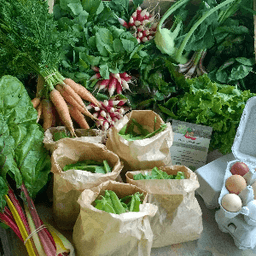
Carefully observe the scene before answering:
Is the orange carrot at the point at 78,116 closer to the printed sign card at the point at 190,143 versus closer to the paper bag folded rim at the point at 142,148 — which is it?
the paper bag folded rim at the point at 142,148

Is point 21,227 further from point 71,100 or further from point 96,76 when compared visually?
point 96,76

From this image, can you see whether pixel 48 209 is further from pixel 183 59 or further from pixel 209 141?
pixel 183 59

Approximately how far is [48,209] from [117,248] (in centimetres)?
45

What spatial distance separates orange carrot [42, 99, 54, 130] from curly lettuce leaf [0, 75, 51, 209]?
14 cm

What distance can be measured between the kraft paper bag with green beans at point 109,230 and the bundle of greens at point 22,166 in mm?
114

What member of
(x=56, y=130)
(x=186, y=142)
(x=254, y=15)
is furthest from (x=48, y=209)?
(x=254, y=15)

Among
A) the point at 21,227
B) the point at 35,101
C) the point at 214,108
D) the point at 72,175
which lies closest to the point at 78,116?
the point at 35,101

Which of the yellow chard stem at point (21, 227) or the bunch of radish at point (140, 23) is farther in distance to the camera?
the bunch of radish at point (140, 23)

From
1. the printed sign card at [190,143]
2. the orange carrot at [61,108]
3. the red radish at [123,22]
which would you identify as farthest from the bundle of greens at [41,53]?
the printed sign card at [190,143]

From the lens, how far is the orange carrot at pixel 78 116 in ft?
4.21

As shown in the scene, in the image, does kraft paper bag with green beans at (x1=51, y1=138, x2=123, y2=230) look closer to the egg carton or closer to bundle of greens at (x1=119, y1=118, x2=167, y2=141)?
bundle of greens at (x1=119, y1=118, x2=167, y2=141)

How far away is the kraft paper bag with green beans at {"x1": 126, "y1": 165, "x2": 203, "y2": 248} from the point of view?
95 cm

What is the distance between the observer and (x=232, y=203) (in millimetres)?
965

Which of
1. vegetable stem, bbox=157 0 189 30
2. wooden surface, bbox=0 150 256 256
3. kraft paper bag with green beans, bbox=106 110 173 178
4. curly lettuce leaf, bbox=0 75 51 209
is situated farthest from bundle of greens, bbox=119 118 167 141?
vegetable stem, bbox=157 0 189 30
